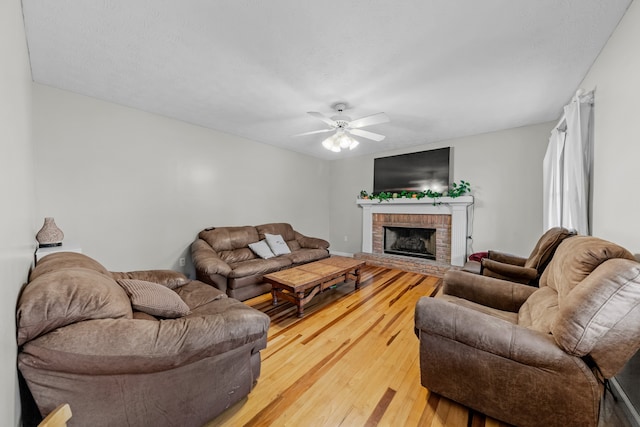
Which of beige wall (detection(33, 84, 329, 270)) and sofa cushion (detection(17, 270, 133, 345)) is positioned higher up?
beige wall (detection(33, 84, 329, 270))

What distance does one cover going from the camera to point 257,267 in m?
3.29

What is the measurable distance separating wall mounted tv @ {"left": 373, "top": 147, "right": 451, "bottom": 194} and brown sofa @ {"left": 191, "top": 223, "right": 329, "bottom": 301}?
194 cm

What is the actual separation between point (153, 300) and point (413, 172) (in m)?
4.60

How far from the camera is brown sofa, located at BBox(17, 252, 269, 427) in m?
0.96

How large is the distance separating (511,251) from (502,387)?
346 cm

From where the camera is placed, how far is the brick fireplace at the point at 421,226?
4273mm

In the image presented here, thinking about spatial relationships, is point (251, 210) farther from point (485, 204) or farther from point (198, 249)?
point (485, 204)

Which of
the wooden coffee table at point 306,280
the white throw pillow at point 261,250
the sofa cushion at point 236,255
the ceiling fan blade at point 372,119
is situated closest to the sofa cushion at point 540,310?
the wooden coffee table at point 306,280

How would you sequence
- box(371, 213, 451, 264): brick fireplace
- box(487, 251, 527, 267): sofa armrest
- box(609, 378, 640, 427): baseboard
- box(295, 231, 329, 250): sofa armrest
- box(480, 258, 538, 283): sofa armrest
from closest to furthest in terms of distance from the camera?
box(609, 378, 640, 427): baseboard, box(480, 258, 538, 283): sofa armrest, box(487, 251, 527, 267): sofa armrest, box(371, 213, 451, 264): brick fireplace, box(295, 231, 329, 250): sofa armrest

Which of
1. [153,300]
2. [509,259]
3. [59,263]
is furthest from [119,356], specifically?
[509,259]

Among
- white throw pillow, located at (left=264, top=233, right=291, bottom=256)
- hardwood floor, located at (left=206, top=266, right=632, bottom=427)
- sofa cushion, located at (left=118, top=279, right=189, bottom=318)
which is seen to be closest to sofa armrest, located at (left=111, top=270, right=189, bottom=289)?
sofa cushion, located at (left=118, top=279, right=189, bottom=318)

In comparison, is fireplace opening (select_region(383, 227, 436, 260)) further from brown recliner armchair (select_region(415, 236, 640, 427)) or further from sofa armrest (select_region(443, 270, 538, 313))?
brown recliner armchair (select_region(415, 236, 640, 427))

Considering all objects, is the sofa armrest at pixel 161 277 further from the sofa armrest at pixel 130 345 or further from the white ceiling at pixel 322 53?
the white ceiling at pixel 322 53

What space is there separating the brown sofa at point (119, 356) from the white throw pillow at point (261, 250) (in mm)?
2583
